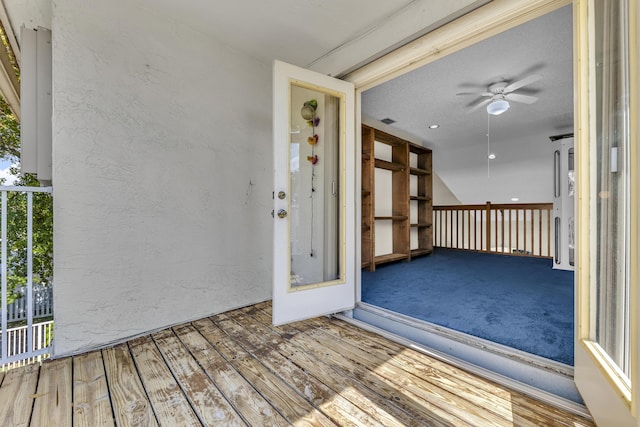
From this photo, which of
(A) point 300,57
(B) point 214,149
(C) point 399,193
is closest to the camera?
(B) point 214,149

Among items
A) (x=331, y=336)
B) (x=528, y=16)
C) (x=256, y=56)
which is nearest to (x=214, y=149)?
(x=256, y=56)

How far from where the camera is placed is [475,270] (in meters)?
3.78

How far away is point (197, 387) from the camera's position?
140 centimetres

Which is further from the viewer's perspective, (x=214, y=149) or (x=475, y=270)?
(x=475, y=270)

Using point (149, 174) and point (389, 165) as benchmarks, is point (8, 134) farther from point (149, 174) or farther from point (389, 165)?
point (389, 165)

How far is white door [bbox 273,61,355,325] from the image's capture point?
2031 millimetres

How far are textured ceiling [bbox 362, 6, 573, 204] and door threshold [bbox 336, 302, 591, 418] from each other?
7.65ft

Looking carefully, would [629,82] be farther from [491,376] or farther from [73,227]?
[73,227]

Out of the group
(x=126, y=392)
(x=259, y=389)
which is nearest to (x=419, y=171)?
(x=259, y=389)

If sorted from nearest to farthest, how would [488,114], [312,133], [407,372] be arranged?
1. [407,372]
2. [312,133]
3. [488,114]

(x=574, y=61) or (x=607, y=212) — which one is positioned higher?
(x=574, y=61)

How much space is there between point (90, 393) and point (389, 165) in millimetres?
4053

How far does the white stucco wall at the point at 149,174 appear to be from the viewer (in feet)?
5.70

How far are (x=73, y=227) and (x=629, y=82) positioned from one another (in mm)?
2757
